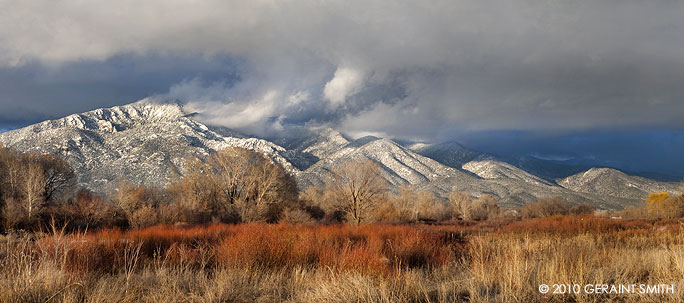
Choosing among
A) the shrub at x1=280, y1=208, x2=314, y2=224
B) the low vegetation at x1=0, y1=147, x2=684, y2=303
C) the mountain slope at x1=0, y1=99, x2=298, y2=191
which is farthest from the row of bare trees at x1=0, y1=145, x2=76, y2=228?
the mountain slope at x1=0, y1=99, x2=298, y2=191

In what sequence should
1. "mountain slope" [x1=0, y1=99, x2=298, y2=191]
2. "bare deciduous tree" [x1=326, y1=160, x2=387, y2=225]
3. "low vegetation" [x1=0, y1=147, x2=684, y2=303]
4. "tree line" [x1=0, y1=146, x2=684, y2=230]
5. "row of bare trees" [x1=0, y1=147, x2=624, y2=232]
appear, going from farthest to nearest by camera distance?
"mountain slope" [x1=0, y1=99, x2=298, y2=191] → "bare deciduous tree" [x1=326, y1=160, x2=387, y2=225] → "row of bare trees" [x1=0, y1=147, x2=624, y2=232] → "tree line" [x1=0, y1=146, x2=684, y2=230] → "low vegetation" [x1=0, y1=147, x2=684, y2=303]

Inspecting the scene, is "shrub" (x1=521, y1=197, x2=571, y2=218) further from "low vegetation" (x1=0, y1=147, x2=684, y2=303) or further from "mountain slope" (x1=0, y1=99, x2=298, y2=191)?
"mountain slope" (x1=0, y1=99, x2=298, y2=191)

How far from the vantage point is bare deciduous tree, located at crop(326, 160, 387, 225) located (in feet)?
119

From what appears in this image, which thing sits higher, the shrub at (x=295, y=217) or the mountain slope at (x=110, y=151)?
the mountain slope at (x=110, y=151)

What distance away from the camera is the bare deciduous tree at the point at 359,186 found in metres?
36.2

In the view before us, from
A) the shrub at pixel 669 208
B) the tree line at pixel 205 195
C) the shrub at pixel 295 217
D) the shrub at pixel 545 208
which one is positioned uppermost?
the tree line at pixel 205 195

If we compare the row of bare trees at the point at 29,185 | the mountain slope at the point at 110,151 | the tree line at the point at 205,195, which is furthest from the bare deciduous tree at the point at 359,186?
the mountain slope at the point at 110,151

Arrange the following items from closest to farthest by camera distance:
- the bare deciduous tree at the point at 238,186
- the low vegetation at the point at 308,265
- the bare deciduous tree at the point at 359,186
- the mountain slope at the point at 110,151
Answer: the low vegetation at the point at 308,265, the bare deciduous tree at the point at 359,186, the bare deciduous tree at the point at 238,186, the mountain slope at the point at 110,151

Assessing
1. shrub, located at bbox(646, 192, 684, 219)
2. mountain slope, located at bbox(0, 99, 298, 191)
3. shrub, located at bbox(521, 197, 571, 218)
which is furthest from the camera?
mountain slope, located at bbox(0, 99, 298, 191)

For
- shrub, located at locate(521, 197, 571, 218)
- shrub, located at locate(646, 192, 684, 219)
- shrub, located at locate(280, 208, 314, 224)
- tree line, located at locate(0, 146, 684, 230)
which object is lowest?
shrub, located at locate(521, 197, 571, 218)

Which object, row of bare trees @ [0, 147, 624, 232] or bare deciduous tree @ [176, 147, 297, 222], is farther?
bare deciduous tree @ [176, 147, 297, 222]

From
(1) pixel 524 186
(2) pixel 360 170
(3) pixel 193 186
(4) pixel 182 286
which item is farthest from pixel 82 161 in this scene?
(1) pixel 524 186

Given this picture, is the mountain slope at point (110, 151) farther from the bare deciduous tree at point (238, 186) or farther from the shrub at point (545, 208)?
the shrub at point (545, 208)

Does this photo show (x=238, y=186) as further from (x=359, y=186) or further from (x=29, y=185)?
(x=29, y=185)
